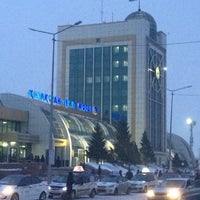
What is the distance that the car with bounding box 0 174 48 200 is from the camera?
84.5ft

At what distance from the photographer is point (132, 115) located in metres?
124

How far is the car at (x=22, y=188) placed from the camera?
1014 inches

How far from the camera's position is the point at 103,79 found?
127688 mm

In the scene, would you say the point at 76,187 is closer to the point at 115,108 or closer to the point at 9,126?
the point at 9,126

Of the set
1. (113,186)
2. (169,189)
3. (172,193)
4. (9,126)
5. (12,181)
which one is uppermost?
(9,126)

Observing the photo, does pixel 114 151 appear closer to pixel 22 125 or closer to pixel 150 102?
pixel 22 125

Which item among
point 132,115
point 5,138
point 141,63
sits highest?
point 141,63

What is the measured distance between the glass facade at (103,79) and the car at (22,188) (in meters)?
93.9

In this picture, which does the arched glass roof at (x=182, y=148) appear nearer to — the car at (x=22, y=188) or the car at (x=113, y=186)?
the car at (x=113, y=186)

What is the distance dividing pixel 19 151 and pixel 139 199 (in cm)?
Result: 4912

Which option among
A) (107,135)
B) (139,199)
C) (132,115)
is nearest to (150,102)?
(132,115)

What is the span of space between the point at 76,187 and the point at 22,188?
6.18 meters

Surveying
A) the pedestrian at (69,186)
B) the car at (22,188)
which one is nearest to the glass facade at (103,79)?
the pedestrian at (69,186)

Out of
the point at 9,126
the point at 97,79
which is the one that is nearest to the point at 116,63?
the point at 97,79
